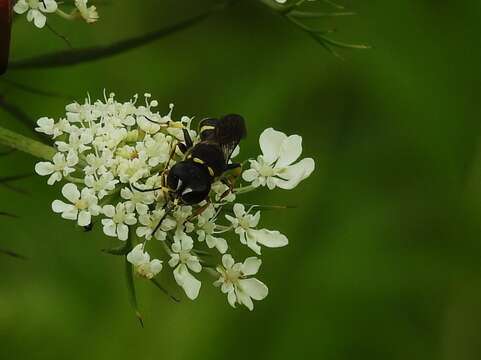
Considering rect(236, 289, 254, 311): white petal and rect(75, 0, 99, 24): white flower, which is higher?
rect(75, 0, 99, 24): white flower

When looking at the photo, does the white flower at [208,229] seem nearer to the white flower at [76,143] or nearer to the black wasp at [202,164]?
the black wasp at [202,164]

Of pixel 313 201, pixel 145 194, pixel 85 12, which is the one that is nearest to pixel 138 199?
pixel 145 194

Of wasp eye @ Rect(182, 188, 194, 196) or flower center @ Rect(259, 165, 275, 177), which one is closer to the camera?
wasp eye @ Rect(182, 188, 194, 196)

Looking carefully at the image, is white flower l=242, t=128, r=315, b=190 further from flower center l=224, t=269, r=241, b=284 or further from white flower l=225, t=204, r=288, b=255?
flower center l=224, t=269, r=241, b=284

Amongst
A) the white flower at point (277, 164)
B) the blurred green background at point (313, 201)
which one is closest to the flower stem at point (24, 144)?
the white flower at point (277, 164)

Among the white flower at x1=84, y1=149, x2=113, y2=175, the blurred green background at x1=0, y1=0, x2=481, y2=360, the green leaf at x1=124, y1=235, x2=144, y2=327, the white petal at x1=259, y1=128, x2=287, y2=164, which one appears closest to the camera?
the green leaf at x1=124, y1=235, x2=144, y2=327

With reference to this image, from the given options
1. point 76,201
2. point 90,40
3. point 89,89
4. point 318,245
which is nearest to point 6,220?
point 89,89

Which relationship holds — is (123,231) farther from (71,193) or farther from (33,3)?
(33,3)

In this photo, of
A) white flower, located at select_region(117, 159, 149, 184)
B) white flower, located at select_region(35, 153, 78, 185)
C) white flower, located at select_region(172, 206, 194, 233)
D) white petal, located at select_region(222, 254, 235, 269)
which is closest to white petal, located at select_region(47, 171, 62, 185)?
white flower, located at select_region(35, 153, 78, 185)
